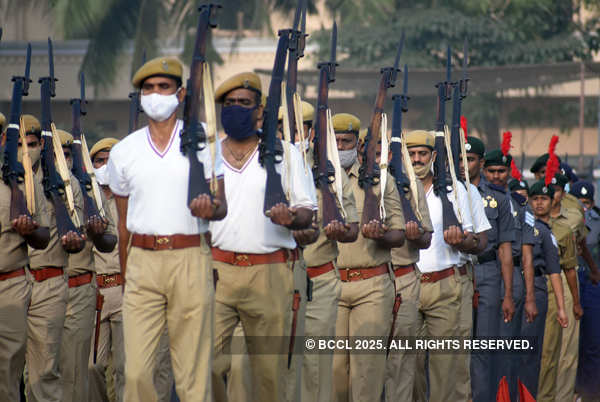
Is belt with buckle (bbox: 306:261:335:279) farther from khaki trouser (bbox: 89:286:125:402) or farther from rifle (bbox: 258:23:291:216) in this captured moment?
khaki trouser (bbox: 89:286:125:402)

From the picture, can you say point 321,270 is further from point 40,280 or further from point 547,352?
point 547,352

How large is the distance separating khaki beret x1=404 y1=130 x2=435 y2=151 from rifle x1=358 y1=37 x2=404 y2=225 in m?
0.62

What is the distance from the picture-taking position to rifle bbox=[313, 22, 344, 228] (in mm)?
8242

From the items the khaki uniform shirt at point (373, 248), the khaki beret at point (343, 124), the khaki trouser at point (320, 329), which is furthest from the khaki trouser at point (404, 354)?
the khaki beret at point (343, 124)

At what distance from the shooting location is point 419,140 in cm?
1006

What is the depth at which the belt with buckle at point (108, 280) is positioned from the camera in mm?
9945

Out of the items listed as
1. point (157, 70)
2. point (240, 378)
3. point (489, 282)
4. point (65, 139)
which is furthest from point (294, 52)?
point (489, 282)

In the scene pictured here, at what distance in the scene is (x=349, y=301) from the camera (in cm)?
891

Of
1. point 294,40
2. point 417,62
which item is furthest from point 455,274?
point 417,62

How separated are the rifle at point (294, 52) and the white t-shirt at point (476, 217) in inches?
84.9

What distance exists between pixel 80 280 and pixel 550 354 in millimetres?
5262

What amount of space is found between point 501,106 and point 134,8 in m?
9.57

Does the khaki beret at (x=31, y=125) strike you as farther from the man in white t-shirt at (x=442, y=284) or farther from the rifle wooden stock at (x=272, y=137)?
the man in white t-shirt at (x=442, y=284)

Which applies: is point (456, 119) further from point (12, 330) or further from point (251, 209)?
point (12, 330)
